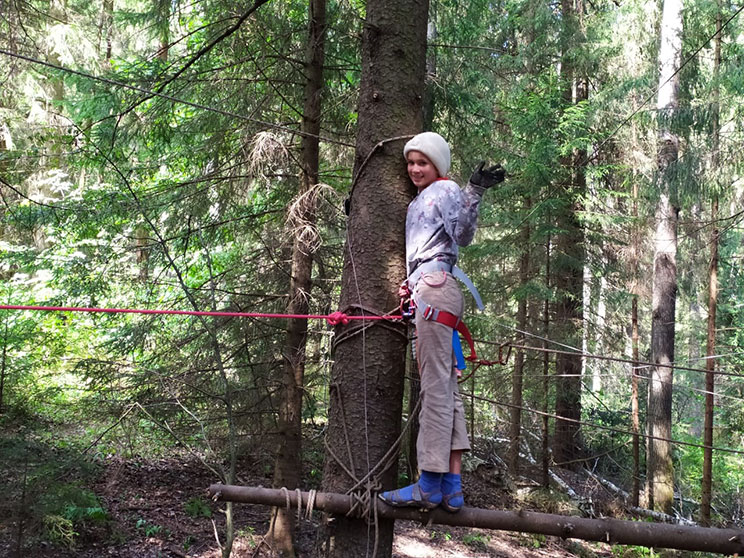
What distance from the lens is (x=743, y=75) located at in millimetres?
7723

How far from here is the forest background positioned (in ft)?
16.5

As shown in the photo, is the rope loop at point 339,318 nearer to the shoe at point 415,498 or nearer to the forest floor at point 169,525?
the shoe at point 415,498

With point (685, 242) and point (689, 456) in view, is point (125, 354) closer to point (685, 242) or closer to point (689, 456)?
point (685, 242)

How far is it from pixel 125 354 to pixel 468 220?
4400mm

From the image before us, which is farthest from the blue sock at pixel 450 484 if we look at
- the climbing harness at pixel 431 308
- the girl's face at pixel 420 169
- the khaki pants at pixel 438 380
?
the girl's face at pixel 420 169

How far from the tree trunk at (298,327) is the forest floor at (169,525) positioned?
1.15 ft

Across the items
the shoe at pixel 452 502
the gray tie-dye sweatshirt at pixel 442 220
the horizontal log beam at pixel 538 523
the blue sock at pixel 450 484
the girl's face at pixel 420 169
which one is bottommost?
the horizontal log beam at pixel 538 523

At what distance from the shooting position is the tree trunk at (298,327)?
504 cm

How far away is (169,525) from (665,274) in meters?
8.26

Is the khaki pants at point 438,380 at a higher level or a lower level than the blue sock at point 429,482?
higher

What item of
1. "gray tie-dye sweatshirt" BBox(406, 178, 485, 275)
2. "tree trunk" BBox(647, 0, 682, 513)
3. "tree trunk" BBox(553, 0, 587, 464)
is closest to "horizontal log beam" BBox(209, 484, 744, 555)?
"gray tie-dye sweatshirt" BBox(406, 178, 485, 275)

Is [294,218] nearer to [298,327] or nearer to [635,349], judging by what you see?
[298,327]

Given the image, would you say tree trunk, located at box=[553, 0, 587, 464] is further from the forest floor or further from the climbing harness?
the climbing harness

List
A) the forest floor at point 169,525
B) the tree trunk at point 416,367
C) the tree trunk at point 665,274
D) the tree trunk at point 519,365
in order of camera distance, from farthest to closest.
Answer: the tree trunk at point 665,274 < the tree trunk at point 519,365 < the tree trunk at point 416,367 < the forest floor at point 169,525
